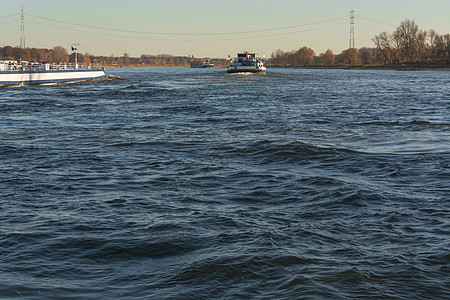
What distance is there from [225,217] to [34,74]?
6625cm

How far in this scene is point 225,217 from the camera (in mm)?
9680

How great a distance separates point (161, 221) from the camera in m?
9.44

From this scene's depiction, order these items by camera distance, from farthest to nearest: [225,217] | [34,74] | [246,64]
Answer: [246,64] → [34,74] → [225,217]

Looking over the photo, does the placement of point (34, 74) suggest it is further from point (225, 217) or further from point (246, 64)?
point (246, 64)

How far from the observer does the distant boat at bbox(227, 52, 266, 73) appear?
13800cm

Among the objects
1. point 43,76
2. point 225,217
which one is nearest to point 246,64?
point 43,76

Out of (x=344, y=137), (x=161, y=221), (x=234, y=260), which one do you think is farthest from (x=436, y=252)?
(x=344, y=137)

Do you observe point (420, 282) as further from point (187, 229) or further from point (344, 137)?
point (344, 137)

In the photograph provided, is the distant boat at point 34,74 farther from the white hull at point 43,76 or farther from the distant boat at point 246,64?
the distant boat at point 246,64

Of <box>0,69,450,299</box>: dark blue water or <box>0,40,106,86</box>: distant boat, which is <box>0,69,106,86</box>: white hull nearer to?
<box>0,40,106,86</box>: distant boat

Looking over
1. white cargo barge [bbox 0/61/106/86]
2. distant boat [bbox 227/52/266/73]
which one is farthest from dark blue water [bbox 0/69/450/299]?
distant boat [bbox 227/52/266/73]

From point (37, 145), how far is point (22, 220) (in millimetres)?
9567

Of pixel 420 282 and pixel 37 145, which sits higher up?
pixel 37 145

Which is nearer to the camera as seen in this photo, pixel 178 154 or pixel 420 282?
pixel 420 282
